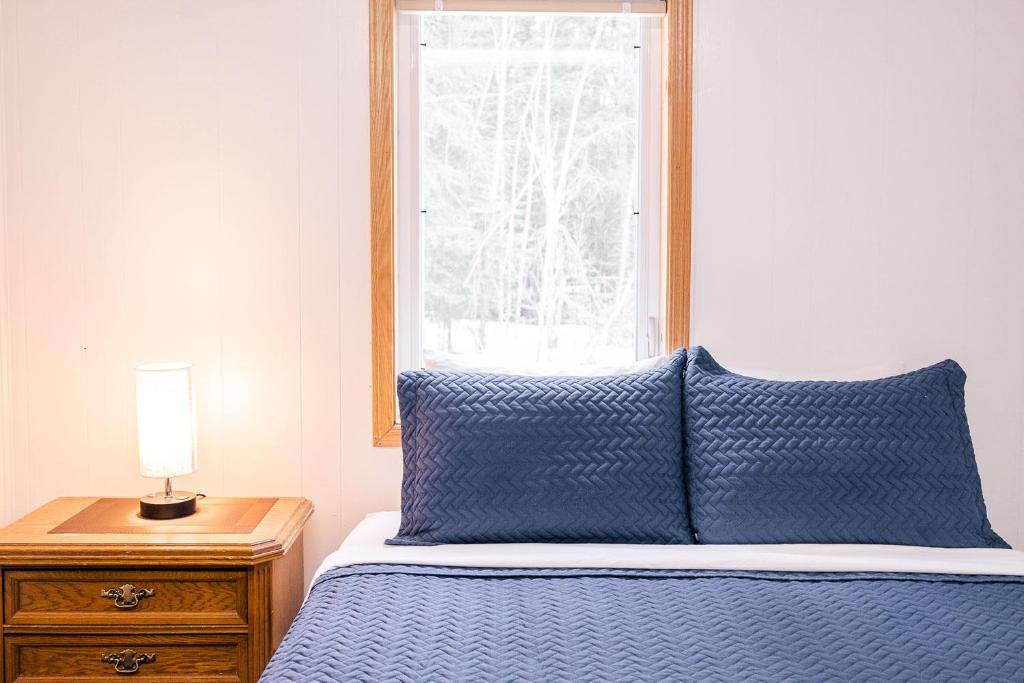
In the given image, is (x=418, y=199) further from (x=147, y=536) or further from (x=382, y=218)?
(x=147, y=536)

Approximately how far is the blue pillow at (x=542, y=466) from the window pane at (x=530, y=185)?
465mm

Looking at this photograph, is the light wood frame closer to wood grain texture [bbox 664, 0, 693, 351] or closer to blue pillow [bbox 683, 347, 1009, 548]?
wood grain texture [bbox 664, 0, 693, 351]

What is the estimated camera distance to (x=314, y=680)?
1.30 meters

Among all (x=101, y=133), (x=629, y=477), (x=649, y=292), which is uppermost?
(x=101, y=133)

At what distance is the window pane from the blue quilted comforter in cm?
92

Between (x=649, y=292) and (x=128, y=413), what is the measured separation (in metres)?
1.49

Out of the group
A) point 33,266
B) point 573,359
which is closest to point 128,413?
point 33,266

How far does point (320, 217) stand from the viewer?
94.9 inches

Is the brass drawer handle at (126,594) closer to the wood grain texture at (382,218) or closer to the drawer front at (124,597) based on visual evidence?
the drawer front at (124,597)

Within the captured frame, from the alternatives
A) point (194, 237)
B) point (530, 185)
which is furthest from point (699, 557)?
point (194, 237)

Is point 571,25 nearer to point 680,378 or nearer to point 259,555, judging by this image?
point 680,378

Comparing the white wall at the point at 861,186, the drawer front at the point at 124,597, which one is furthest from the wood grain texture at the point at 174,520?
the white wall at the point at 861,186

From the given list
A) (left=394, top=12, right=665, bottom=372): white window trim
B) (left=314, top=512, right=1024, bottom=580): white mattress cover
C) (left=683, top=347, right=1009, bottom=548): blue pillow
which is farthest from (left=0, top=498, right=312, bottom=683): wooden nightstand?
(left=683, top=347, right=1009, bottom=548): blue pillow

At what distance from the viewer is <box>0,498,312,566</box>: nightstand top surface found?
198 centimetres
